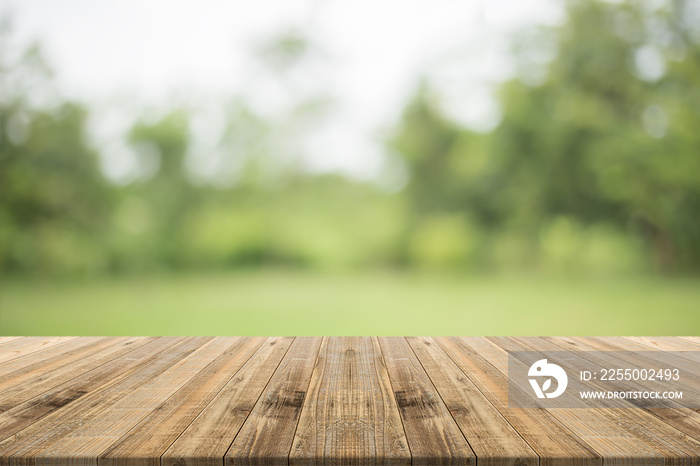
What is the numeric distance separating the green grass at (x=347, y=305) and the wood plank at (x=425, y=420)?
2.09 meters

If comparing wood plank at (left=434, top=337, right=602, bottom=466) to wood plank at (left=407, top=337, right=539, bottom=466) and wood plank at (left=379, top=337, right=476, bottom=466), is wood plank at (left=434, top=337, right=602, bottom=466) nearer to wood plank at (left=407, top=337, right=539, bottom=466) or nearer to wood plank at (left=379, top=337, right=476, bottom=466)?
wood plank at (left=407, top=337, right=539, bottom=466)

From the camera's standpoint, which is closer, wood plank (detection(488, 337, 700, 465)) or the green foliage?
wood plank (detection(488, 337, 700, 465))

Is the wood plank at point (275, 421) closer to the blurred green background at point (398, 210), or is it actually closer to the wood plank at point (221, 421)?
the wood plank at point (221, 421)

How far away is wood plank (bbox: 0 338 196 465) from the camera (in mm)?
1178

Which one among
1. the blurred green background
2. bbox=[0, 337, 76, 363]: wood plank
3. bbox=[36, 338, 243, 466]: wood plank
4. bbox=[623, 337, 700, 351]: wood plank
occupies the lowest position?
bbox=[36, 338, 243, 466]: wood plank

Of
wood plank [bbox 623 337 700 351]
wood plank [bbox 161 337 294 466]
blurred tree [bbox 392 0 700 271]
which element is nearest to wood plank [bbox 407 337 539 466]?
wood plank [bbox 161 337 294 466]

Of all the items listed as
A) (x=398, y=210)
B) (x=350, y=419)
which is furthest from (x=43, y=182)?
(x=350, y=419)

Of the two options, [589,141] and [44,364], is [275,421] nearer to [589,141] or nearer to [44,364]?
[44,364]

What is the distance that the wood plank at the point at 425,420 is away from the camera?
112cm

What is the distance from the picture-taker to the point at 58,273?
4.04 metres

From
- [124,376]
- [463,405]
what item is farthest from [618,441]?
[124,376]

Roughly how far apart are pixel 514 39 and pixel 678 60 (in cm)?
124

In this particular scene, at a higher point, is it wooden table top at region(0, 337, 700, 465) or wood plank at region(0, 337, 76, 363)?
wood plank at region(0, 337, 76, 363)

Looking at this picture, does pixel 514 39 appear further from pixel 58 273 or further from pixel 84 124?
pixel 58 273
